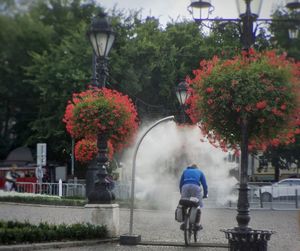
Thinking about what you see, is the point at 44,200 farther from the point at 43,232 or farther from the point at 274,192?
the point at 43,232

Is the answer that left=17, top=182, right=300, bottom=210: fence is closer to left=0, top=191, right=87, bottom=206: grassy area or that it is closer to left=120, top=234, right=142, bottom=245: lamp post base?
left=0, top=191, right=87, bottom=206: grassy area

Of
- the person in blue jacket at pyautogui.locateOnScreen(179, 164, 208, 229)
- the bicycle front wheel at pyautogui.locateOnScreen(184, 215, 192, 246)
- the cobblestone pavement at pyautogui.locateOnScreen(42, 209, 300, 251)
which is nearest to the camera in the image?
the cobblestone pavement at pyautogui.locateOnScreen(42, 209, 300, 251)

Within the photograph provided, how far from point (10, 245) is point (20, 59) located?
5.96 metres

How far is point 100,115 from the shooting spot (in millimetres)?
14961

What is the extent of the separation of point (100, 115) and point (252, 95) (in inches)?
227

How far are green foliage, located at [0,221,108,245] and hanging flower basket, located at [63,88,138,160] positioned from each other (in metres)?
2.20

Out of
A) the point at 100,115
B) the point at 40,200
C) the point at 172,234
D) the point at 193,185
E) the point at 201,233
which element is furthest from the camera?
the point at 40,200

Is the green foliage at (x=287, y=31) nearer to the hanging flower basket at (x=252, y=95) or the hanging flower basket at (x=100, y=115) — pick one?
the hanging flower basket at (x=252, y=95)

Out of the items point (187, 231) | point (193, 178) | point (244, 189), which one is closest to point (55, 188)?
point (193, 178)

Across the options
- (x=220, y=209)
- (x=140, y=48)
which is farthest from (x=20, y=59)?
(x=140, y=48)

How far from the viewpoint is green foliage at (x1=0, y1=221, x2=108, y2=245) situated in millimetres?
12164

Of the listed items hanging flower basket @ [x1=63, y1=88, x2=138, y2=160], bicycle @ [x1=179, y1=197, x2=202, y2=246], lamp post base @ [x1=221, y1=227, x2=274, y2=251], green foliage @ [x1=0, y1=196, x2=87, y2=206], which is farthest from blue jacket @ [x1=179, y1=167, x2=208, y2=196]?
green foliage @ [x1=0, y1=196, x2=87, y2=206]

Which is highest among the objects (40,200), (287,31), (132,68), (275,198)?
(132,68)

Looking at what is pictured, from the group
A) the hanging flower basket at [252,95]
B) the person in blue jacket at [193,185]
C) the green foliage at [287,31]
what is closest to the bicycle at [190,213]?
the person in blue jacket at [193,185]
